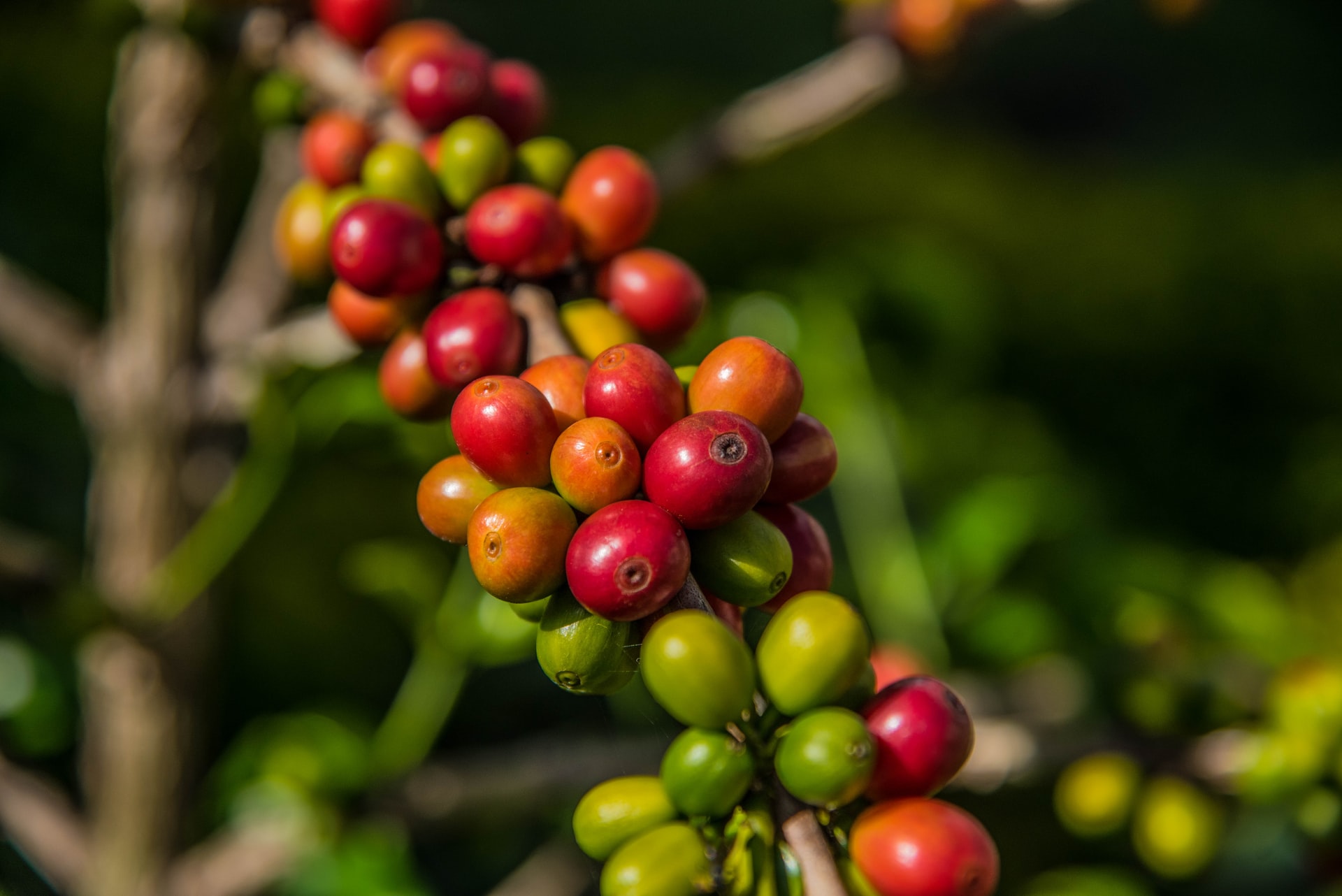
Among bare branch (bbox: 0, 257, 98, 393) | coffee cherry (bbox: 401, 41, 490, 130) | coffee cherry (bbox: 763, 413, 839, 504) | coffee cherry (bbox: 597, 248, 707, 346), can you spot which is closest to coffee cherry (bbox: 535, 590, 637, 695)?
coffee cherry (bbox: 763, 413, 839, 504)

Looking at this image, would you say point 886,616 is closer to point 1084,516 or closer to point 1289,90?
point 1084,516

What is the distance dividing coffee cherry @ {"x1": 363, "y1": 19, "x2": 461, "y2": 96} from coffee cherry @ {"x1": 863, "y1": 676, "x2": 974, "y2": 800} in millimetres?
634

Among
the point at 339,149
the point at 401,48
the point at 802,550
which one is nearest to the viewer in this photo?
the point at 802,550

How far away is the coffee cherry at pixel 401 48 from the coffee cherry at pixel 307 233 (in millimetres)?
116

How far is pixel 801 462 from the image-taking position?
0.56m

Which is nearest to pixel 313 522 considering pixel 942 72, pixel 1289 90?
pixel 942 72

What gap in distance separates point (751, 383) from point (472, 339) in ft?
0.60

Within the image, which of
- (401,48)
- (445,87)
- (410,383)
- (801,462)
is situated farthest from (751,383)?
(401,48)

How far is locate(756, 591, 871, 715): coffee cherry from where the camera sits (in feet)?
1.60

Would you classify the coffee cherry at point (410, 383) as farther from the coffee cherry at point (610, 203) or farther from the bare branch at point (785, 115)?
the bare branch at point (785, 115)

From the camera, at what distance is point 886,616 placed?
5.57 feet

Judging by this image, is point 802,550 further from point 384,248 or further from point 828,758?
point 384,248

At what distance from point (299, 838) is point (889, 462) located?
1113 millimetres

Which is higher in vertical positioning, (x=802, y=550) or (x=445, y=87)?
(x=445, y=87)
